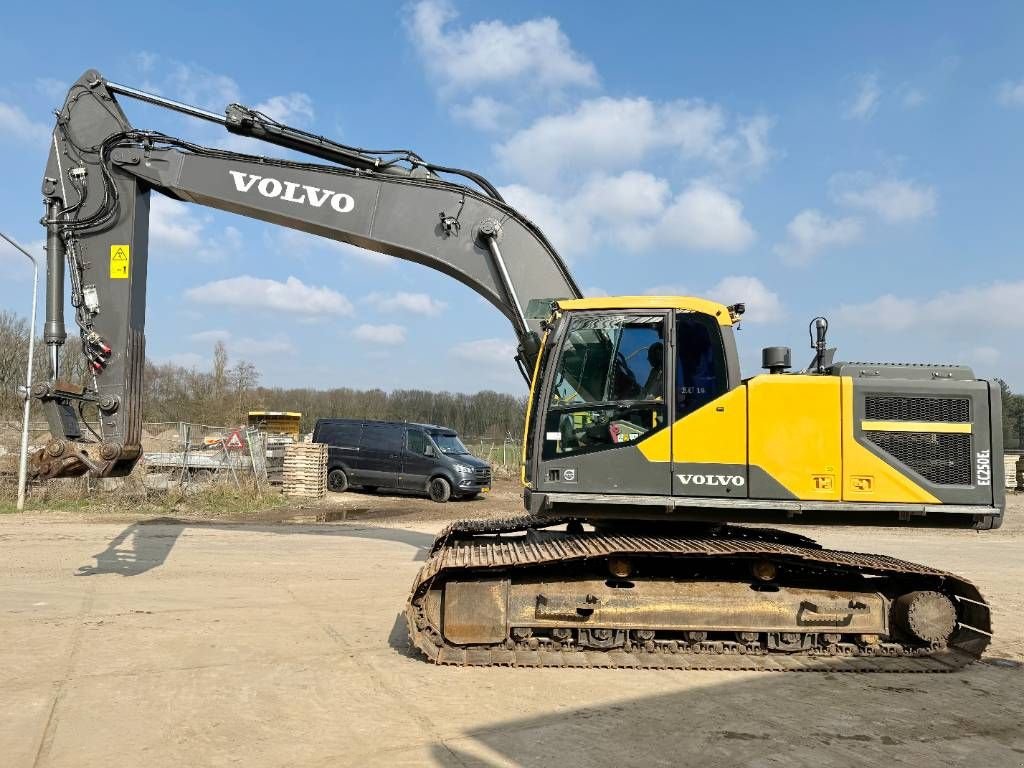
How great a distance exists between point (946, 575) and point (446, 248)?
546cm

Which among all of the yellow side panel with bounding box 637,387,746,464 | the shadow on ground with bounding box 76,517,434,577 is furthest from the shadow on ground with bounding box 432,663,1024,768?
the shadow on ground with bounding box 76,517,434,577

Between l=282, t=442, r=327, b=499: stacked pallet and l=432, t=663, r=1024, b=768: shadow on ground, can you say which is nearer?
l=432, t=663, r=1024, b=768: shadow on ground

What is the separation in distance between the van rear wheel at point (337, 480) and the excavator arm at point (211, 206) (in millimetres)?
14504

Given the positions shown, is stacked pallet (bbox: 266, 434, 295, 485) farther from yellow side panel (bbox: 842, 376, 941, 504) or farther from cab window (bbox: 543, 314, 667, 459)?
yellow side panel (bbox: 842, 376, 941, 504)

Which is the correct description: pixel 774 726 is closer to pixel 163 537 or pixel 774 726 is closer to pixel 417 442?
pixel 163 537

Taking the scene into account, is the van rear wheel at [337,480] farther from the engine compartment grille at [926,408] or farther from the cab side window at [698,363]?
the engine compartment grille at [926,408]

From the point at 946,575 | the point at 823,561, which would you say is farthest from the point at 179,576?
the point at 946,575

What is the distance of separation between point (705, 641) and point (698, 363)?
7.10ft

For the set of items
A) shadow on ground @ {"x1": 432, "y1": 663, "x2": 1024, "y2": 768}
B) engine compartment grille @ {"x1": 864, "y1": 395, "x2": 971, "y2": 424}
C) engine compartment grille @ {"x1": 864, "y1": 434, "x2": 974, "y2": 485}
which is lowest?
shadow on ground @ {"x1": 432, "y1": 663, "x2": 1024, "y2": 768}

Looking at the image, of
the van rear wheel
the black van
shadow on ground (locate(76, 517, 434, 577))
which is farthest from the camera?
Result: the van rear wheel

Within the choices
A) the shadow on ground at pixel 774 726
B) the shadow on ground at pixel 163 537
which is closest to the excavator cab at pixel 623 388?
the shadow on ground at pixel 774 726

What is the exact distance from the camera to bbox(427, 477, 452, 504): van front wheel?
2080 cm

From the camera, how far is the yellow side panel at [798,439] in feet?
19.9

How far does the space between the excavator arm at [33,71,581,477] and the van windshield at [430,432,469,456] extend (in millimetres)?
13295
